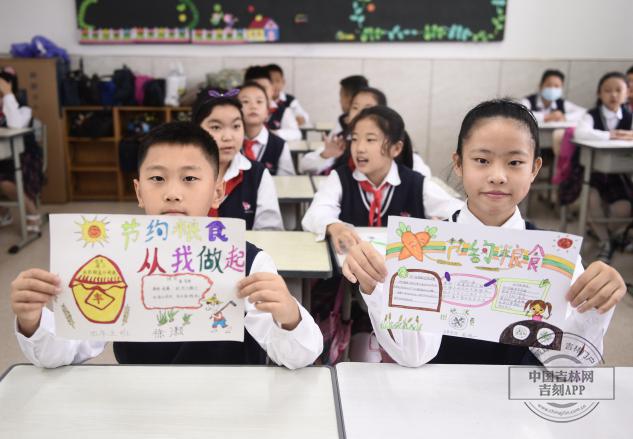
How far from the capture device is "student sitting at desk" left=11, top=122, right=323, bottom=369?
1.07 meters

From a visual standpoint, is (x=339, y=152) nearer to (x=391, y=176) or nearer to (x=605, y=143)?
(x=391, y=176)

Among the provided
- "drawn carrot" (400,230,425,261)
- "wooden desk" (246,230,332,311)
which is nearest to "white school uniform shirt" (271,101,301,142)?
"wooden desk" (246,230,332,311)

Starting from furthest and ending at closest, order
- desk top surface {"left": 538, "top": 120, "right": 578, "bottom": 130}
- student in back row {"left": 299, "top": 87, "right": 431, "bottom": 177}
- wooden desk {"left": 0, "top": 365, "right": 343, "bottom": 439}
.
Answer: desk top surface {"left": 538, "top": 120, "right": 578, "bottom": 130}
student in back row {"left": 299, "top": 87, "right": 431, "bottom": 177}
wooden desk {"left": 0, "top": 365, "right": 343, "bottom": 439}

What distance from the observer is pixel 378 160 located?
255cm

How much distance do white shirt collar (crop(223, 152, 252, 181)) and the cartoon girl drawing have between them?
5.55ft

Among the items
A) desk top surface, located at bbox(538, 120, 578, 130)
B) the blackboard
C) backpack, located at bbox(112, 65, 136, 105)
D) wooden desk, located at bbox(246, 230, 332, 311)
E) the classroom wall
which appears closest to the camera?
wooden desk, located at bbox(246, 230, 332, 311)

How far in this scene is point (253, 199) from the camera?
2619 mm

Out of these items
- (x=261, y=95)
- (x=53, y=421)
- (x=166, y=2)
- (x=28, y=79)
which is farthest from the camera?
(x=166, y=2)

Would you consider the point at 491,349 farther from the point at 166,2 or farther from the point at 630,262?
the point at 166,2

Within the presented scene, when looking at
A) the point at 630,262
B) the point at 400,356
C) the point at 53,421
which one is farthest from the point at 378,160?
the point at 630,262

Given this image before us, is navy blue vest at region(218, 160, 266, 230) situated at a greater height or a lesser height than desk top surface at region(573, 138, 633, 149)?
lesser

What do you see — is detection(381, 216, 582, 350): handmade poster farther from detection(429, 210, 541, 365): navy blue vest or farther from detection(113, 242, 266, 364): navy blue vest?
detection(113, 242, 266, 364): navy blue vest

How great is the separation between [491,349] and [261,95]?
2.64 meters

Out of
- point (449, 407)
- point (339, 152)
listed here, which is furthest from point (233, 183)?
point (449, 407)
